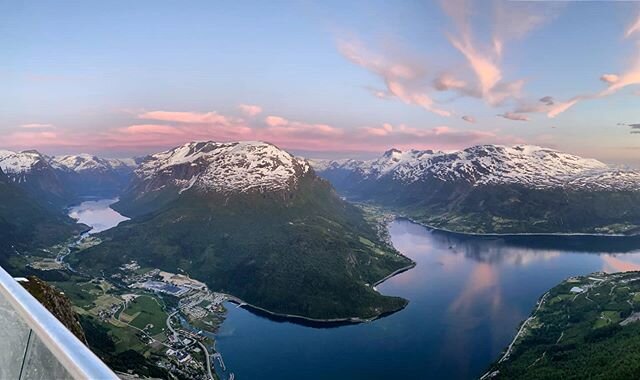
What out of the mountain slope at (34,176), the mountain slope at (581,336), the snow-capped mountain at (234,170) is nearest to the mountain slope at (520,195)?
the snow-capped mountain at (234,170)

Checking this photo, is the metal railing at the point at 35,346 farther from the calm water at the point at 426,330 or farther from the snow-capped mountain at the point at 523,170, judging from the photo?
the snow-capped mountain at the point at 523,170

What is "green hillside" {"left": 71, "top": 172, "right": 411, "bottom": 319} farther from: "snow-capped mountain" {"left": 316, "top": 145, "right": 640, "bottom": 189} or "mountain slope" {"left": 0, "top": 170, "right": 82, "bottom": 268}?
"snow-capped mountain" {"left": 316, "top": 145, "right": 640, "bottom": 189}

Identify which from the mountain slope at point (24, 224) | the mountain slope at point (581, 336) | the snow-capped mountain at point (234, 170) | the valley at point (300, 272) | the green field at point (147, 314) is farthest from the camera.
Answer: the snow-capped mountain at point (234, 170)

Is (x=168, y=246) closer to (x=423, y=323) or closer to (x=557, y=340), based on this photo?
(x=423, y=323)

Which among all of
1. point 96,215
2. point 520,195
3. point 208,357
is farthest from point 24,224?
point 520,195

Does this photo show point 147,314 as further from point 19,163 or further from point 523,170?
point 19,163

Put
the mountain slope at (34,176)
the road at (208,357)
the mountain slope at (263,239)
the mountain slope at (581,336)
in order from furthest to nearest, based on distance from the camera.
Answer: the mountain slope at (34,176)
the mountain slope at (263,239)
the road at (208,357)
the mountain slope at (581,336)
